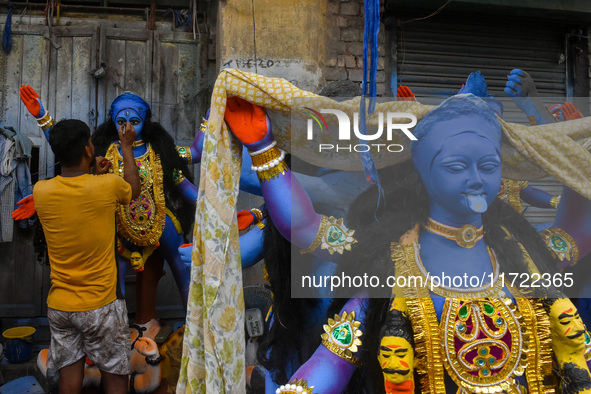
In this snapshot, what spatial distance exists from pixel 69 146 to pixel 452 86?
123 inches

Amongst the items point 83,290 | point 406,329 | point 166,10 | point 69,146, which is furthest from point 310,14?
point 406,329

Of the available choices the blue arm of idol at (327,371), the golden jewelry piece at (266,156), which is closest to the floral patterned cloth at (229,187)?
the golden jewelry piece at (266,156)

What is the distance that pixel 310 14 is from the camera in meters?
4.23

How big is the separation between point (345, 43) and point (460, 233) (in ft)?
8.66

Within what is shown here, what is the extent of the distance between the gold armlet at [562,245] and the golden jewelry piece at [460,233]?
0.38 meters

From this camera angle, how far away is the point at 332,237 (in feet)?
6.89

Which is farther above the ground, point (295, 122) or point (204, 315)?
point (295, 122)

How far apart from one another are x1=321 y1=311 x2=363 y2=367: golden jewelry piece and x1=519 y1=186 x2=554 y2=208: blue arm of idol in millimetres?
1490

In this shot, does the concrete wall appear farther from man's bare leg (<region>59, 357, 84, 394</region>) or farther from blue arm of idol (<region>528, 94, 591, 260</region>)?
man's bare leg (<region>59, 357, 84, 394</region>)

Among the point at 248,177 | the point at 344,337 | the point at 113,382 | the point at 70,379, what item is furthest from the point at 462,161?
the point at 70,379

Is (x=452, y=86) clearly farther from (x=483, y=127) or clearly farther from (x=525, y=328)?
(x=525, y=328)

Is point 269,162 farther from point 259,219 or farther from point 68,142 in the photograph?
point 68,142

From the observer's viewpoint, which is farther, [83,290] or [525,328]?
[83,290]

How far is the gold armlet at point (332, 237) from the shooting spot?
209cm
